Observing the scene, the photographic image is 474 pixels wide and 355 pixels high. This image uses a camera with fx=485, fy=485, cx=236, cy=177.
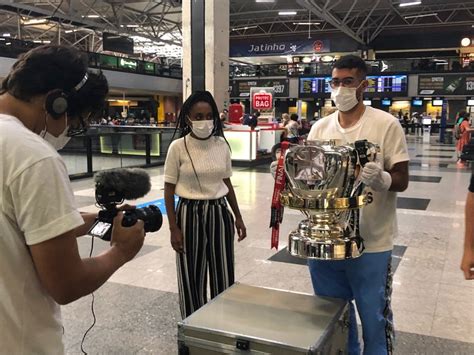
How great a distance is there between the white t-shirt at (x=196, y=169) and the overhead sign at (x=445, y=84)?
25.8 m

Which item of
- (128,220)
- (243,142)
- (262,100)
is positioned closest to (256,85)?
(262,100)

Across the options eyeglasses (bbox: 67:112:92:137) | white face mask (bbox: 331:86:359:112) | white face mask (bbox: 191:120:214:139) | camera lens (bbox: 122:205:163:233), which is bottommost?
camera lens (bbox: 122:205:163:233)

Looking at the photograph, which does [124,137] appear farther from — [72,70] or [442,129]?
[442,129]

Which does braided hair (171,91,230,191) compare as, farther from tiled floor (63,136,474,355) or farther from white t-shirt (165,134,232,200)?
tiled floor (63,136,474,355)

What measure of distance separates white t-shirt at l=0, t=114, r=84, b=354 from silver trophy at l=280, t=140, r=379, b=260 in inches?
32.6

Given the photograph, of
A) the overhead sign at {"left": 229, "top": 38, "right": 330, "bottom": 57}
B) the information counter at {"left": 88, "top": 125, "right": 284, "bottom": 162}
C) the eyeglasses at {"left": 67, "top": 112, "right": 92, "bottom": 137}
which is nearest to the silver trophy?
the eyeglasses at {"left": 67, "top": 112, "right": 92, "bottom": 137}

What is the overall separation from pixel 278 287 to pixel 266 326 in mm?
2488

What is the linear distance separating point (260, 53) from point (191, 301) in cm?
2868

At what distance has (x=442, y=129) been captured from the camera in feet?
79.8

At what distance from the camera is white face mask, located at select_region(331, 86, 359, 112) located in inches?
83.1

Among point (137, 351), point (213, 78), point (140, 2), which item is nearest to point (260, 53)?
point (140, 2)

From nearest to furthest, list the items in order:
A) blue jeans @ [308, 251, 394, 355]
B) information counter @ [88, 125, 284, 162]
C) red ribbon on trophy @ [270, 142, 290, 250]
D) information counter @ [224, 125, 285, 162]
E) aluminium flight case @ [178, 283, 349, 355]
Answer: aluminium flight case @ [178, 283, 349, 355], red ribbon on trophy @ [270, 142, 290, 250], blue jeans @ [308, 251, 394, 355], information counter @ [88, 125, 284, 162], information counter @ [224, 125, 285, 162]

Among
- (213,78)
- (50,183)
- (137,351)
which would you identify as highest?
(213,78)

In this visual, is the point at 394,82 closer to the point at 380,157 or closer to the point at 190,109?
the point at 190,109
